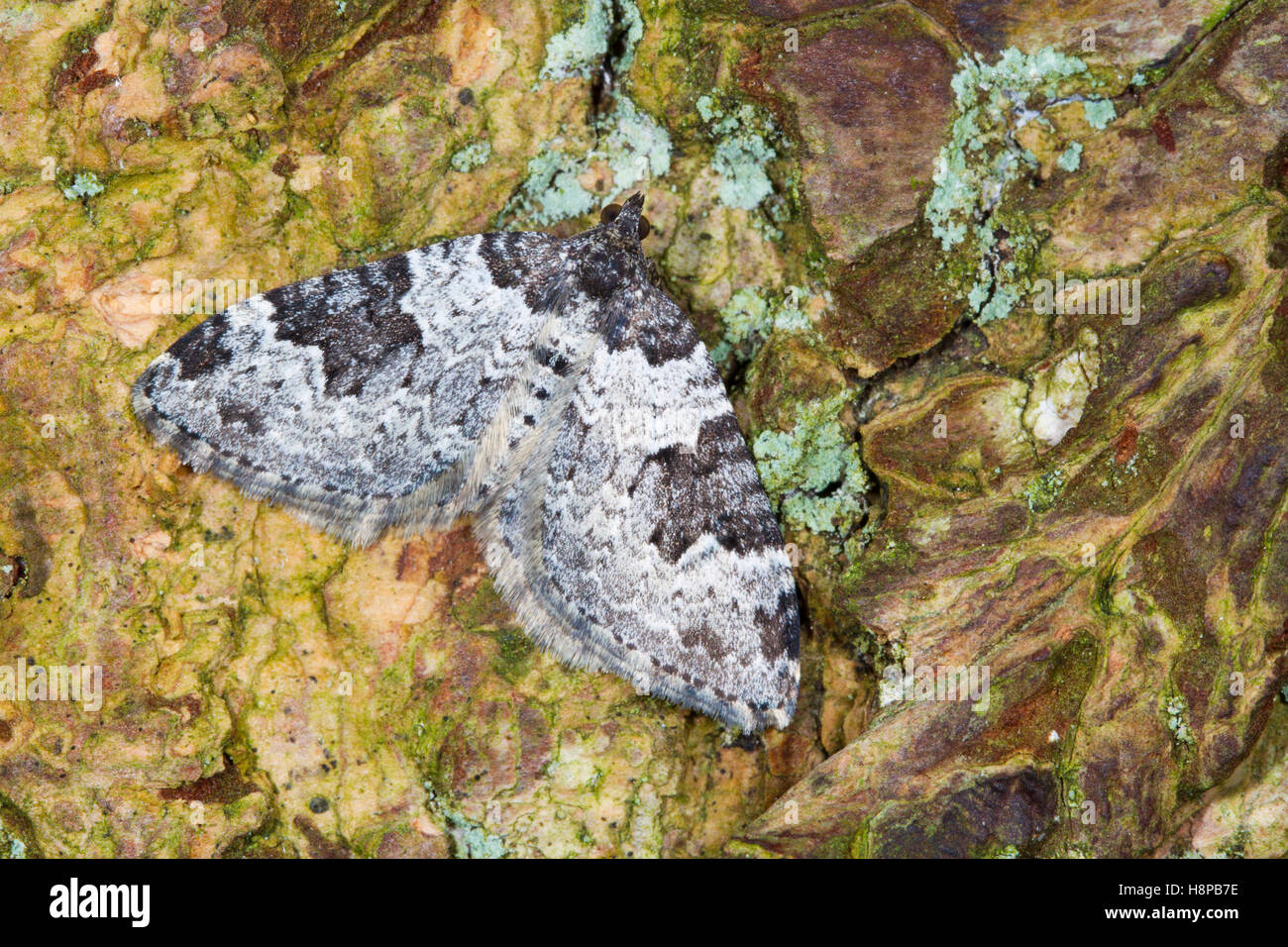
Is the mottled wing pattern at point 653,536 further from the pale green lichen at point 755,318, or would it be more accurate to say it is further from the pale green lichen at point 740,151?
the pale green lichen at point 740,151

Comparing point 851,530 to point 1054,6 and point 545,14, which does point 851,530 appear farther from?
point 545,14

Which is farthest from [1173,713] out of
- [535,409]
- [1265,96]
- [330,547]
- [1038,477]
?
[330,547]

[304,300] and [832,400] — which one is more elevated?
[304,300]

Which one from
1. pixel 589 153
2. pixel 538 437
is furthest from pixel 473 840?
pixel 589 153

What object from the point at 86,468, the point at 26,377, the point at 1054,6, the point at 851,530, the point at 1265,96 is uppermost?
the point at 1054,6

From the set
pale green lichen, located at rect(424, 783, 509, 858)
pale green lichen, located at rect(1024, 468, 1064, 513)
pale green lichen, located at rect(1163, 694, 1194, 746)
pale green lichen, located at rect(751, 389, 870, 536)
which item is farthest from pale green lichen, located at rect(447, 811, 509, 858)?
pale green lichen, located at rect(1163, 694, 1194, 746)

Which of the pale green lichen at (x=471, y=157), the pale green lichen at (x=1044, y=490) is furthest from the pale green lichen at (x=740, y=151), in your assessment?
the pale green lichen at (x=1044, y=490)

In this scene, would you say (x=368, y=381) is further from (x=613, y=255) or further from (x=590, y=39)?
(x=590, y=39)
